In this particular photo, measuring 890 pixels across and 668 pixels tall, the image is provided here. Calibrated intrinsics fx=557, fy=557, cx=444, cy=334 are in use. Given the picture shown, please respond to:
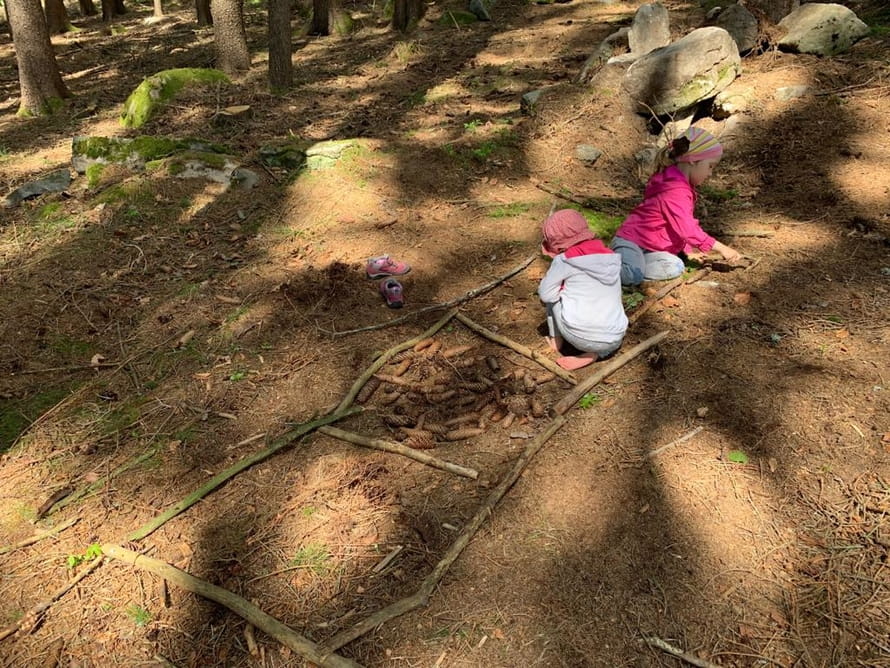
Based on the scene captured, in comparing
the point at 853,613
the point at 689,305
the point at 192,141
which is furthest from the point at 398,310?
the point at 192,141

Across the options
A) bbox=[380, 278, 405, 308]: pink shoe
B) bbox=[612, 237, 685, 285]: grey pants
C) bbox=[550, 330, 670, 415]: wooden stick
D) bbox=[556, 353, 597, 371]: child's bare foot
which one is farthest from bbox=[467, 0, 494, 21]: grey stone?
bbox=[556, 353, 597, 371]: child's bare foot

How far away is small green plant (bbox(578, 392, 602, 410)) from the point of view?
4.03m

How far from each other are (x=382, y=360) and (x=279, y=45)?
9.96 metres

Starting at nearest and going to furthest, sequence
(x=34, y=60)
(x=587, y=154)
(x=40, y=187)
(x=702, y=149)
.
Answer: (x=702, y=149)
(x=40, y=187)
(x=587, y=154)
(x=34, y=60)

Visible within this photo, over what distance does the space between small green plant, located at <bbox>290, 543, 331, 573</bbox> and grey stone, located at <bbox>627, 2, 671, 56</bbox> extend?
9.43 metres

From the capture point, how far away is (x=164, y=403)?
4.39m

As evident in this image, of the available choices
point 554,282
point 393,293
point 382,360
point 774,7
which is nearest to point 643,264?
point 554,282

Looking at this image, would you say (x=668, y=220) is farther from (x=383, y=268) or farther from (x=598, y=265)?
(x=383, y=268)

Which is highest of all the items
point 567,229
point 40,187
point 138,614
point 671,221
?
point 567,229

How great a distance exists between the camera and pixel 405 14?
16500mm

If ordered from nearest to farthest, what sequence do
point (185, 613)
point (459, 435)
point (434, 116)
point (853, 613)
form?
point (853, 613), point (185, 613), point (459, 435), point (434, 116)

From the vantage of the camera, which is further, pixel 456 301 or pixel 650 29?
pixel 650 29

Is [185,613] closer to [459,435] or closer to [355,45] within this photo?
[459,435]

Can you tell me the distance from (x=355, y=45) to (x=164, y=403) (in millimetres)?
14473
